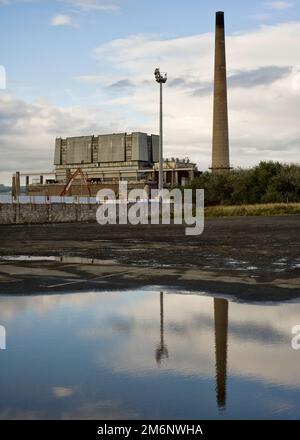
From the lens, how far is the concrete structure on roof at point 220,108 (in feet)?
285

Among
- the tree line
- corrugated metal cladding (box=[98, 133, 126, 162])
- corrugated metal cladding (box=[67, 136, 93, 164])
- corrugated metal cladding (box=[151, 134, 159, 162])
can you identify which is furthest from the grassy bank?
corrugated metal cladding (box=[67, 136, 93, 164])

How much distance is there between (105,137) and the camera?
168250 mm

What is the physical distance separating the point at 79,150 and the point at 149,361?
6657 inches

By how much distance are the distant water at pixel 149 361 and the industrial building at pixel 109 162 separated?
14202cm

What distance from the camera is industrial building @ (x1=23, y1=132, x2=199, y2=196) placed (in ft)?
509

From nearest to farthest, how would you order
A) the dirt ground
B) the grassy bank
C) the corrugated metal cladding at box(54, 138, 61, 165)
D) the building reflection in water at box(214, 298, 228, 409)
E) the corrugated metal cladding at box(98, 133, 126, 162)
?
the building reflection in water at box(214, 298, 228, 409) < the dirt ground < the grassy bank < the corrugated metal cladding at box(98, 133, 126, 162) < the corrugated metal cladding at box(54, 138, 61, 165)

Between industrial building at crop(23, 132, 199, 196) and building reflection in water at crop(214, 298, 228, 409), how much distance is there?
141603 mm

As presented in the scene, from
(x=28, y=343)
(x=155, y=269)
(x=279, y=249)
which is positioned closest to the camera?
(x=28, y=343)

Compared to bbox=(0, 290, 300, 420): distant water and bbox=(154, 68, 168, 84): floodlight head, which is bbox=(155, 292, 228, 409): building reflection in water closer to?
bbox=(0, 290, 300, 420): distant water

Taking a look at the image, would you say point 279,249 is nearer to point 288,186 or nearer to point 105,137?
point 288,186

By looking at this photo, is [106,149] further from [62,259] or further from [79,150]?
[62,259]

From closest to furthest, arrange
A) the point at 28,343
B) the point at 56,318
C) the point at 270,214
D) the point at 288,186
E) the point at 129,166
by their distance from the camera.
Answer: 1. the point at 28,343
2. the point at 56,318
3. the point at 270,214
4. the point at 288,186
5. the point at 129,166
